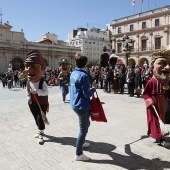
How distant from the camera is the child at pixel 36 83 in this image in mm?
4535

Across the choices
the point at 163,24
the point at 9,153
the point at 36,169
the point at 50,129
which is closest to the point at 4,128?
the point at 50,129

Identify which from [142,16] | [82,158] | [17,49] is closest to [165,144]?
[82,158]

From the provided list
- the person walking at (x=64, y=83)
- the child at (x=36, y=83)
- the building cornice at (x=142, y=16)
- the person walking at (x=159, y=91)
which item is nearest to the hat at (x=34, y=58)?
the child at (x=36, y=83)

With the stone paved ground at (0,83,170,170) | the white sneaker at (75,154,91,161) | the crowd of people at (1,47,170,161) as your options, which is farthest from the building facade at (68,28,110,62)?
the white sneaker at (75,154,91,161)

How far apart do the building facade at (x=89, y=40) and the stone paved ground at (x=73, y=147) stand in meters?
60.3

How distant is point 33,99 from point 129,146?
7.26 feet

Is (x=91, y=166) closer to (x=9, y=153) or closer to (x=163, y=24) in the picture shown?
(x=9, y=153)

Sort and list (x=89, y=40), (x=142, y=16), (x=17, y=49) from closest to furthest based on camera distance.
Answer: (x=17, y=49) → (x=142, y=16) → (x=89, y=40)

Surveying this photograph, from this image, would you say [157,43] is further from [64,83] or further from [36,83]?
[36,83]

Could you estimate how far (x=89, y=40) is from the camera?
66312 millimetres

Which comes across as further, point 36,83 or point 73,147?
point 36,83

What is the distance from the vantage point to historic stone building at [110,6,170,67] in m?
37.0

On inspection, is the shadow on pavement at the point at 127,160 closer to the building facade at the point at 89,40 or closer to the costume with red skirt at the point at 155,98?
the costume with red skirt at the point at 155,98

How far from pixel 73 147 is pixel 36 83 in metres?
1.55
